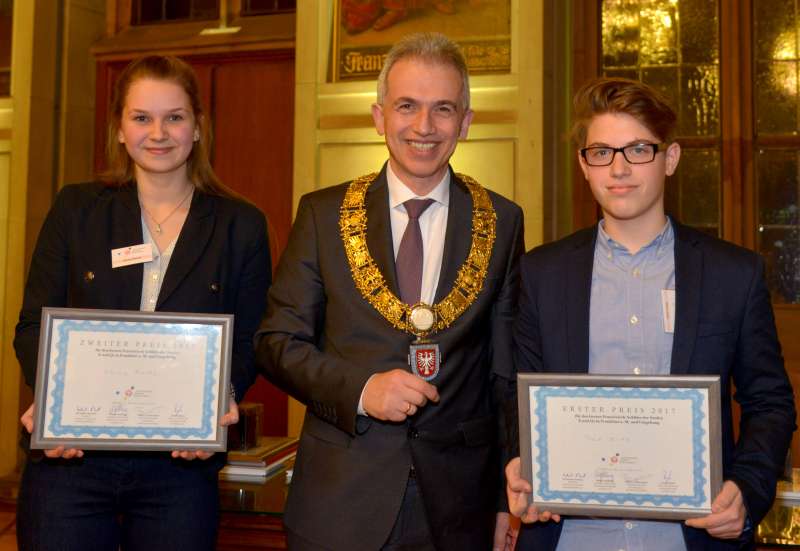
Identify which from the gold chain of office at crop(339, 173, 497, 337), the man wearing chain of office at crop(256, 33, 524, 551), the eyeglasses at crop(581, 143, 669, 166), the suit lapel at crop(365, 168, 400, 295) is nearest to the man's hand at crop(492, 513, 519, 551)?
the man wearing chain of office at crop(256, 33, 524, 551)

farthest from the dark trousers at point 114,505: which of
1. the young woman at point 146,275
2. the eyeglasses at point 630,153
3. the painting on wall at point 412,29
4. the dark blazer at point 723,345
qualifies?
the painting on wall at point 412,29

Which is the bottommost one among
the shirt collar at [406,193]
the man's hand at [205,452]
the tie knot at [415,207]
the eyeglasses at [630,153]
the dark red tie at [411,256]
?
the man's hand at [205,452]

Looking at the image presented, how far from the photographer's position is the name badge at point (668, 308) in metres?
1.87

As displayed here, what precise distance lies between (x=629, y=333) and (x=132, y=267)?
4.14 ft

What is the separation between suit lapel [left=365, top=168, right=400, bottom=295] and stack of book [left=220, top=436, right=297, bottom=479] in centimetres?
86

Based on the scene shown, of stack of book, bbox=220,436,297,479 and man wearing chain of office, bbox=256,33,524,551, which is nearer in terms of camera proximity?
man wearing chain of office, bbox=256,33,524,551

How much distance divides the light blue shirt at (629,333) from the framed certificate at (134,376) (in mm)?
862

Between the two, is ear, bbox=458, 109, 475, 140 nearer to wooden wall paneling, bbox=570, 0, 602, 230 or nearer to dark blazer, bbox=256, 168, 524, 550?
dark blazer, bbox=256, 168, 524, 550

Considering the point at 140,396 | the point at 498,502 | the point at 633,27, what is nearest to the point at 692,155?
the point at 633,27

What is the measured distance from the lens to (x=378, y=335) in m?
2.01

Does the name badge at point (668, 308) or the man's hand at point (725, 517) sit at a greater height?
the name badge at point (668, 308)

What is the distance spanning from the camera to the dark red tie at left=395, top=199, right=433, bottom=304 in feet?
6.71

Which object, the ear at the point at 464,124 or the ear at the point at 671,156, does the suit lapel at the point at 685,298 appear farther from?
the ear at the point at 464,124

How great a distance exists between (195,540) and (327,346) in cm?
56
